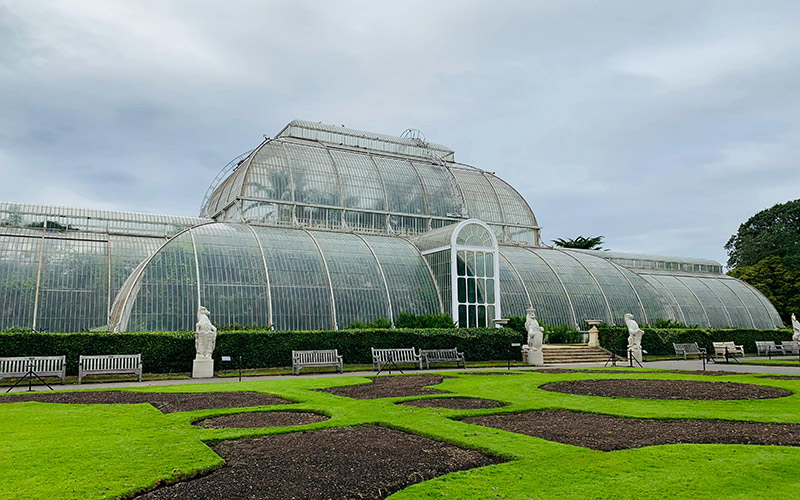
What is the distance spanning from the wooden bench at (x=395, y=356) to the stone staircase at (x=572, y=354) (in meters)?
8.65

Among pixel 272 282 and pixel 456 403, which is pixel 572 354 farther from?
pixel 456 403

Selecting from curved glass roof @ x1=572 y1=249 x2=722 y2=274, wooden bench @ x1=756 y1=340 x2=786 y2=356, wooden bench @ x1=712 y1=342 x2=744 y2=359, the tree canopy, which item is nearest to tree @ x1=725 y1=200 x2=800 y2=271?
the tree canopy

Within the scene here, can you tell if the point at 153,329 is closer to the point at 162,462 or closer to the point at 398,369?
the point at 398,369

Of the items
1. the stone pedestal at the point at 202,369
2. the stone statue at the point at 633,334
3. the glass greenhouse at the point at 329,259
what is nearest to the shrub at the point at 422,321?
the glass greenhouse at the point at 329,259

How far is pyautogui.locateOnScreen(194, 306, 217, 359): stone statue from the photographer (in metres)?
24.2

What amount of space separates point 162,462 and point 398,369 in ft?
62.5

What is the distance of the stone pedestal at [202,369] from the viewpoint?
23875mm

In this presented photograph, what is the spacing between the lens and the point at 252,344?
1023 inches

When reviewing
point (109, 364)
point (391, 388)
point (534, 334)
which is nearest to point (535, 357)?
point (534, 334)

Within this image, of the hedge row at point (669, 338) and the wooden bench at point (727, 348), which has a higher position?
the hedge row at point (669, 338)

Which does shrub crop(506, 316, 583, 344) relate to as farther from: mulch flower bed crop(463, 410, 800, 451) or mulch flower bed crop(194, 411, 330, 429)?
mulch flower bed crop(194, 411, 330, 429)

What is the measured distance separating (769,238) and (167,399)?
241 ft

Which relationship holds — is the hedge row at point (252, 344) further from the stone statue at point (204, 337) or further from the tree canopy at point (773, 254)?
the tree canopy at point (773, 254)

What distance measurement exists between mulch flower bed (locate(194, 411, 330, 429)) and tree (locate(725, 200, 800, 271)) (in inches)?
2663
